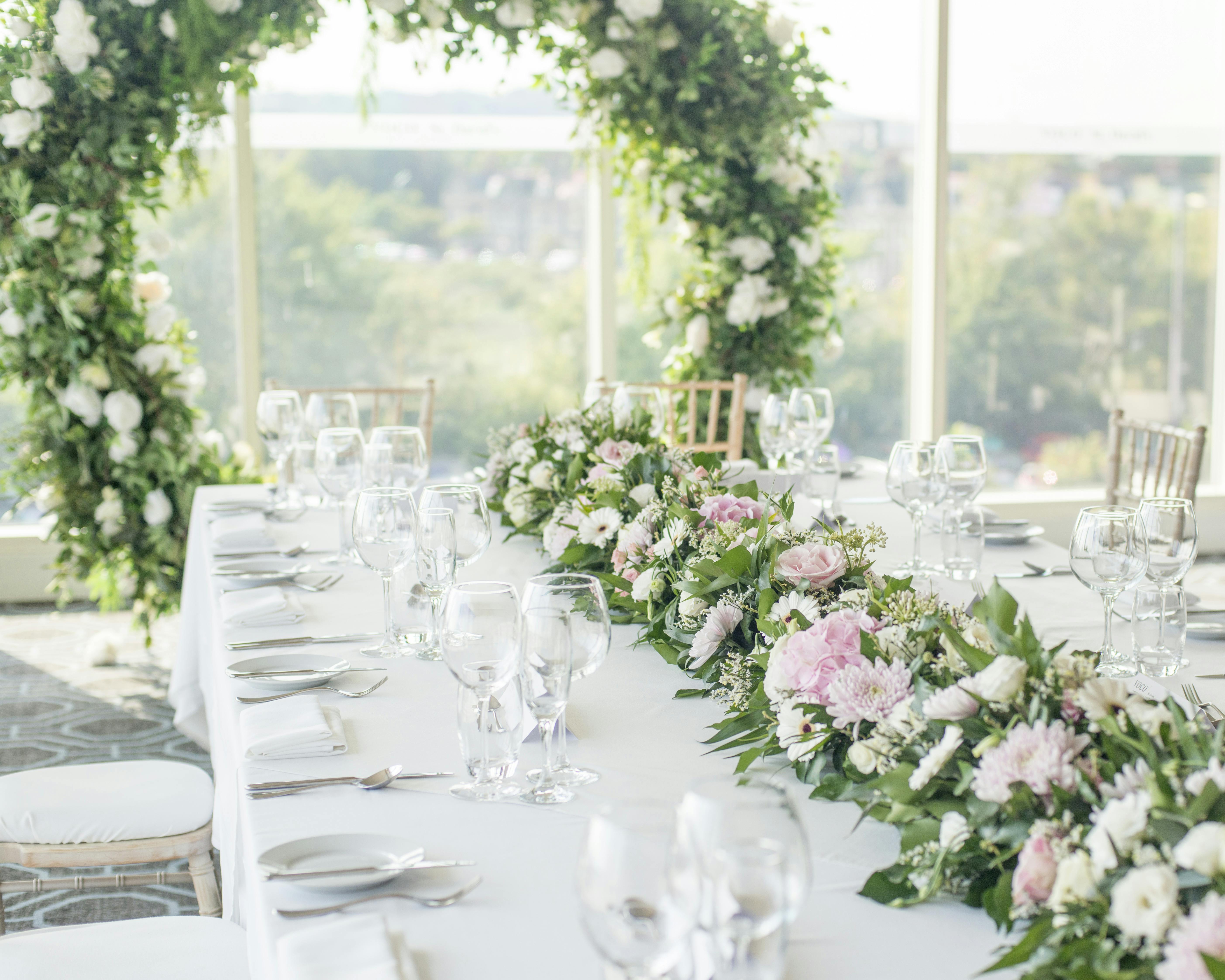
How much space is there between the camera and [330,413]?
306cm

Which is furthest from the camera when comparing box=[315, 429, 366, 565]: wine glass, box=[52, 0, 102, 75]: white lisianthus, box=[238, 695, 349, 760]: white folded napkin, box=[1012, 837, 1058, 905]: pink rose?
box=[52, 0, 102, 75]: white lisianthus

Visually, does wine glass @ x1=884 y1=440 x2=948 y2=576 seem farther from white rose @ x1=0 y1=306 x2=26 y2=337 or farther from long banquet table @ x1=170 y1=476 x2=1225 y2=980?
white rose @ x1=0 y1=306 x2=26 y2=337

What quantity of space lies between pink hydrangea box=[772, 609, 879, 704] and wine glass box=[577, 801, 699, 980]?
0.49 m

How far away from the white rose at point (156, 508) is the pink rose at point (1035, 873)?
12.6ft

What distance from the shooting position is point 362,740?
4.55 feet

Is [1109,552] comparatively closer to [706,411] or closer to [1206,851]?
[1206,851]

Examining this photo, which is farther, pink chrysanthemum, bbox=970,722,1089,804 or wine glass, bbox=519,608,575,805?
wine glass, bbox=519,608,575,805

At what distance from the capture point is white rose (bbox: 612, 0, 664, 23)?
13.9 ft

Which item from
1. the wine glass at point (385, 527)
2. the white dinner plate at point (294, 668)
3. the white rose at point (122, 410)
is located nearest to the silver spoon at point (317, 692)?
the white dinner plate at point (294, 668)

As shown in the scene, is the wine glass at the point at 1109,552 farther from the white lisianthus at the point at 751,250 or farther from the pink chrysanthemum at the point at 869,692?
the white lisianthus at the point at 751,250

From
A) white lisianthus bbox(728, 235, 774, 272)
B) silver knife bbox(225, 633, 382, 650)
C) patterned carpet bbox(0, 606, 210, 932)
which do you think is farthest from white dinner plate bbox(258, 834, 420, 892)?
white lisianthus bbox(728, 235, 774, 272)

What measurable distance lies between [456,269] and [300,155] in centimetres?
84

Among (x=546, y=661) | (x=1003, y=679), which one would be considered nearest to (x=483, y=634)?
(x=546, y=661)

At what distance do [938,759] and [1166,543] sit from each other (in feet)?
2.72
